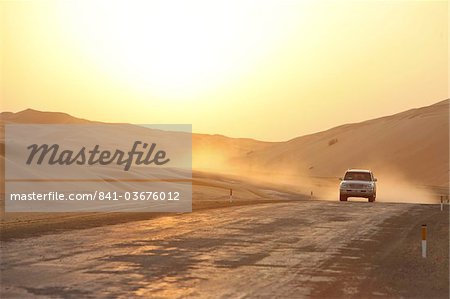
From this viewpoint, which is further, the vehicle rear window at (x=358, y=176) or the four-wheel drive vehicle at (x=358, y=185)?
the vehicle rear window at (x=358, y=176)

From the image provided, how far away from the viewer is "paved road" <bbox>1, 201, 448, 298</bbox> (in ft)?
43.0

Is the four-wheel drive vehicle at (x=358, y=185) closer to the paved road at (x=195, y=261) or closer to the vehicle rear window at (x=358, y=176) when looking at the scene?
the vehicle rear window at (x=358, y=176)

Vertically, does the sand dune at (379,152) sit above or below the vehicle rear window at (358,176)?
above

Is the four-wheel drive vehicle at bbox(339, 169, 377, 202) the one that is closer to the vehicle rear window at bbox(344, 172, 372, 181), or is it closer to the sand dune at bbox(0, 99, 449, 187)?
the vehicle rear window at bbox(344, 172, 372, 181)

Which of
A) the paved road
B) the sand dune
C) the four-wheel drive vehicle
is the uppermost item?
the sand dune

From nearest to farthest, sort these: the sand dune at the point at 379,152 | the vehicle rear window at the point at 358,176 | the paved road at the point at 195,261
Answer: the paved road at the point at 195,261, the vehicle rear window at the point at 358,176, the sand dune at the point at 379,152

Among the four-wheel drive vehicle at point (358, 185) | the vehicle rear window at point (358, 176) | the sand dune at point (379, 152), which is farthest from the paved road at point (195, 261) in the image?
the sand dune at point (379, 152)

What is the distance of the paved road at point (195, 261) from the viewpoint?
43.0 ft

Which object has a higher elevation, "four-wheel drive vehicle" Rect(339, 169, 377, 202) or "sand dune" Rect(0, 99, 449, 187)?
"sand dune" Rect(0, 99, 449, 187)

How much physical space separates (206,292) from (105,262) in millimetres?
4314

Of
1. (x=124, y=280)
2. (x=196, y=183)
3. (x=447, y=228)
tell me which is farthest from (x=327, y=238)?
(x=196, y=183)

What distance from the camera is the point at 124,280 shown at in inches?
548

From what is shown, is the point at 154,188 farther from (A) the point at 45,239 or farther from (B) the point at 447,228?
(A) the point at 45,239

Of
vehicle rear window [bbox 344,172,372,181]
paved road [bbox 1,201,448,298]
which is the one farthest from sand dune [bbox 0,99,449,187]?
paved road [bbox 1,201,448,298]
